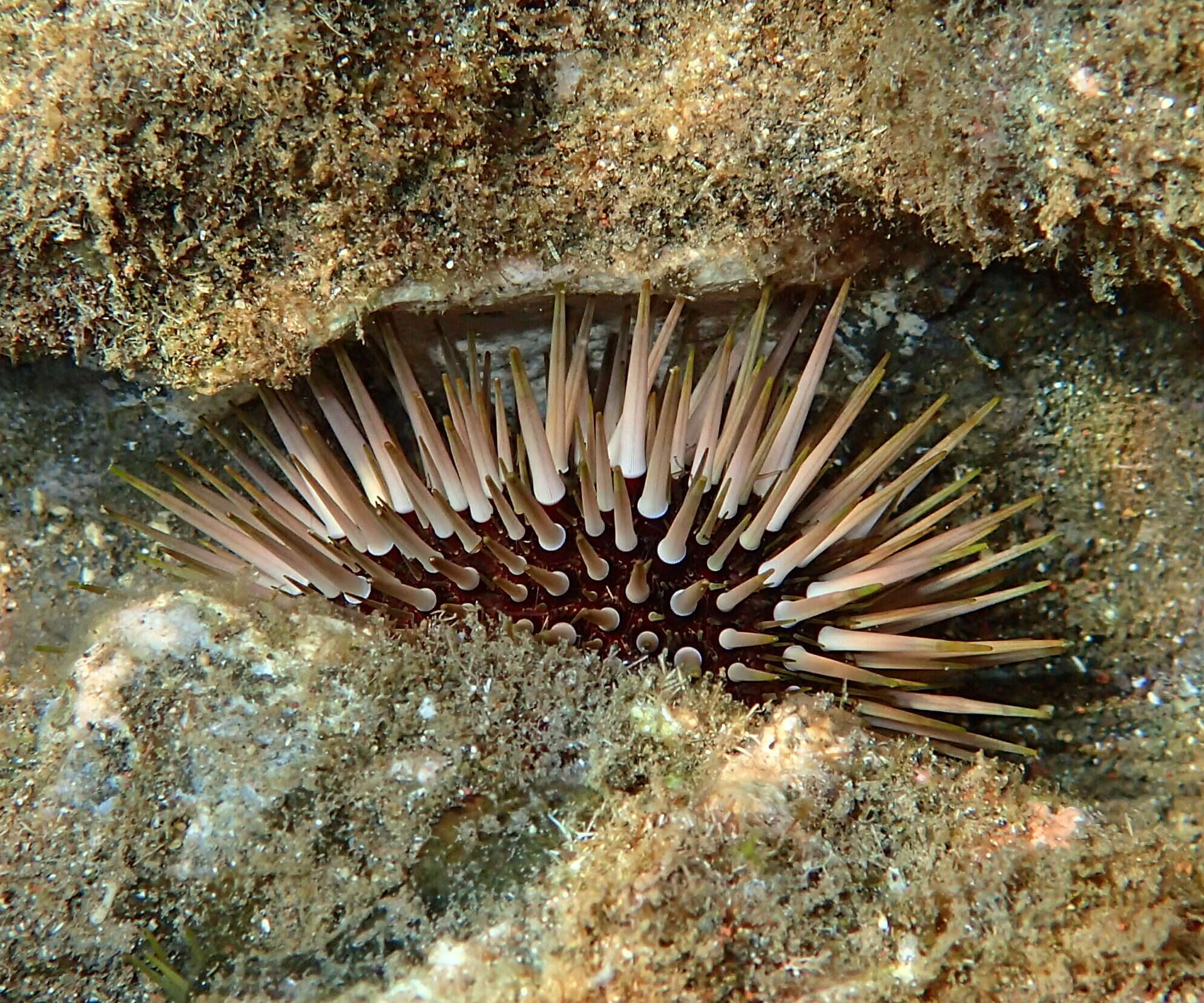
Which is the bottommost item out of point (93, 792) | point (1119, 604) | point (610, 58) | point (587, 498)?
point (93, 792)

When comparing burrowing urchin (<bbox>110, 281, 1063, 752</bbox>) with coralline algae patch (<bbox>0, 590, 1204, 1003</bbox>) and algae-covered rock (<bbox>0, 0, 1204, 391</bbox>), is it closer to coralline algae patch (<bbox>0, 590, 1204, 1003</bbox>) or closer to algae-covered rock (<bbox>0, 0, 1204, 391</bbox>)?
algae-covered rock (<bbox>0, 0, 1204, 391</bbox>)

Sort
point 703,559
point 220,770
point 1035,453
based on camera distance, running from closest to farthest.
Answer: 1. point 220,770
2. point 703,559
3. point 1035,453

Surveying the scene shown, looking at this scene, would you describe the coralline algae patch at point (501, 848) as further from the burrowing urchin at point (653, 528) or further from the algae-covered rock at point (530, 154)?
the algae-covered rock at point (530, 154)

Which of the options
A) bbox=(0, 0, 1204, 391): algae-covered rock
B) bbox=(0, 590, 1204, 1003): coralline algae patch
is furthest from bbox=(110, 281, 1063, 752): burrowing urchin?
bbox=(0, 590, 1204, 1003): coralline algae patch

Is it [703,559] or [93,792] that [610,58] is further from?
[93,792]

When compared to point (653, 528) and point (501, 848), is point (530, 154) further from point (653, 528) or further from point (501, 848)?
point (501, 848)

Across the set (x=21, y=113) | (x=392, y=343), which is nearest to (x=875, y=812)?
(x=392, y=343)

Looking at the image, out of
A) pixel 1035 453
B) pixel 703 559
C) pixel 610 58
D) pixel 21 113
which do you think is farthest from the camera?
pixel 1035 453
